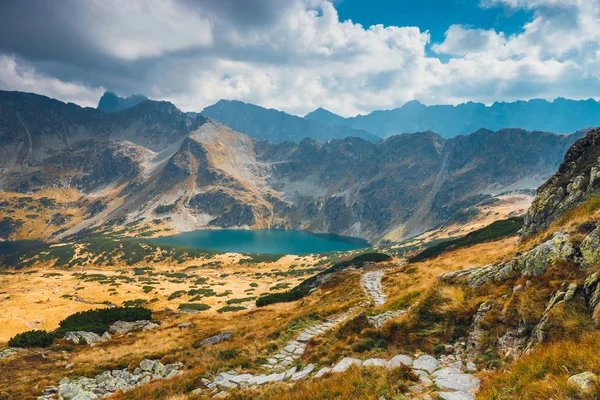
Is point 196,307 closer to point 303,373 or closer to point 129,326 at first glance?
point 129,326

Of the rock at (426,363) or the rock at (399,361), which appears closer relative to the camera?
the rock at (426,363)

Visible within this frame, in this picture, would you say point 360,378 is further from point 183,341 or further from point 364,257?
A: point 364,257

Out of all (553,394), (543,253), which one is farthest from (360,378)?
(543,253)

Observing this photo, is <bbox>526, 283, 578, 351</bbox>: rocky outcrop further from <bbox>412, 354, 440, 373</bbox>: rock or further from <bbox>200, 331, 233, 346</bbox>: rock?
<bbox>200, 331, 233, 346</bbox>: rock

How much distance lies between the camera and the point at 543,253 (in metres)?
11.8

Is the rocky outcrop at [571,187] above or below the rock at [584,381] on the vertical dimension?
above

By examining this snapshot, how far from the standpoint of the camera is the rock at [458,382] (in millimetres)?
7597

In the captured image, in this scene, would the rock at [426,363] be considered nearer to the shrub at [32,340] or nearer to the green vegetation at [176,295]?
the shrub at [32,340]

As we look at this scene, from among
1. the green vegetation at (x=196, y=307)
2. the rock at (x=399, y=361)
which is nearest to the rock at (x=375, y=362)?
the rock at (x=399, y=361)

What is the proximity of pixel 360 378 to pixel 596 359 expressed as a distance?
5281mm

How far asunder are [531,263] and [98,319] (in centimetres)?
4024

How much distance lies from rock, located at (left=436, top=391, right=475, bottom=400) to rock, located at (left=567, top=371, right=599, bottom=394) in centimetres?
229

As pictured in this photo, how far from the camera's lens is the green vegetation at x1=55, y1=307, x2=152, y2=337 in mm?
30219

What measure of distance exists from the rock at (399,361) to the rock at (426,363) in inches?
8.7
